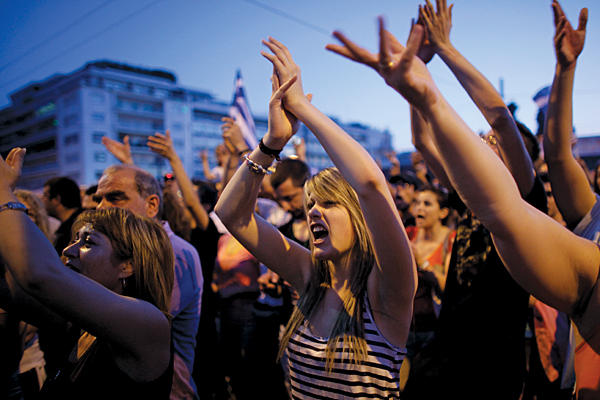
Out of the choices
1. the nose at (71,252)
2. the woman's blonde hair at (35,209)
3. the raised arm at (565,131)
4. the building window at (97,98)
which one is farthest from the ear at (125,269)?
the building window at (97,98)

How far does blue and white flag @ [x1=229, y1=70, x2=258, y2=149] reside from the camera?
651 centimetres

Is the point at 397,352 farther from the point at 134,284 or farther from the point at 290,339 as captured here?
the point at 134,284

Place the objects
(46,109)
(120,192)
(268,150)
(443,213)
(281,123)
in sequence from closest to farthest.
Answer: (281,123)
(268,150)
(120,192)
(443,213)
(46,109)

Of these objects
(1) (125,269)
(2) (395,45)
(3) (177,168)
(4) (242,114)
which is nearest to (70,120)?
(4) (242,114)

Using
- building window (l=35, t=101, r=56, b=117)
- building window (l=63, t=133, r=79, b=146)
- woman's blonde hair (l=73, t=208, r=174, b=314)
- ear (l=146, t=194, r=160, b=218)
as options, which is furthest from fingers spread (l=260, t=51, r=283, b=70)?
building window (l=35, t=101, r=56, b=117)

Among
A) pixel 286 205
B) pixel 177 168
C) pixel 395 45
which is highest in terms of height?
pixel 177 168

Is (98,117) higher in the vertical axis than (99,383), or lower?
higher

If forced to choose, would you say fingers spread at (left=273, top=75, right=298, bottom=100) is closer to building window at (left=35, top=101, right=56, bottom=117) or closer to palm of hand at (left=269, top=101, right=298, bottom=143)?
palm of hand at (left=269, top=101, right=298, bottom=143)

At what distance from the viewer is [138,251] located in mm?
1876

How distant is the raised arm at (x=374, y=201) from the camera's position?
1.35 m

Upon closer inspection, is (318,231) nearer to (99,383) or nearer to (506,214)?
(506,214)

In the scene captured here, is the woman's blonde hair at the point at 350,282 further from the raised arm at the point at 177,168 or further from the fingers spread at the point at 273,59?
the raised arm at the point at 177,168

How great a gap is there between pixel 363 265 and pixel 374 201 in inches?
20.6

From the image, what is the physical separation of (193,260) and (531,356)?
101 inches
